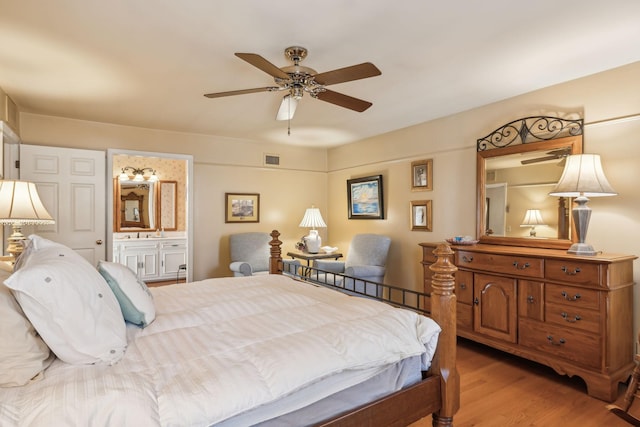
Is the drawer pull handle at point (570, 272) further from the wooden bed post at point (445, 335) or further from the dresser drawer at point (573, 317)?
the wooden bed post at point (445, 335)

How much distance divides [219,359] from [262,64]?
5.22 ft

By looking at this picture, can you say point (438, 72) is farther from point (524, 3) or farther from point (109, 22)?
point (109, 22)

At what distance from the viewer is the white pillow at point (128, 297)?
1577 millimetres

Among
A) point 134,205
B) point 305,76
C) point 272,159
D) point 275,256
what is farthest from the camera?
point 134,205

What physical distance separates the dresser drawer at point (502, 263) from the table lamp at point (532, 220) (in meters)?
0.48

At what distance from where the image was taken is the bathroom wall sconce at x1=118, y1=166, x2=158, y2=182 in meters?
6.38

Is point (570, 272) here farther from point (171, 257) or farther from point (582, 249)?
point (171, 257)

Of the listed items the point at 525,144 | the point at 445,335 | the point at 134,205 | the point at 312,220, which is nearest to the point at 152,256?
the point at 134,205

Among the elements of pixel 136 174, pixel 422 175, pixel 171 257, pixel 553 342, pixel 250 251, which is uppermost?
pixel 136 174

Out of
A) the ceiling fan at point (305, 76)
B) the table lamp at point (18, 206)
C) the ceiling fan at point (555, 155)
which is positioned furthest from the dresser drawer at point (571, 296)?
the table lamp at point (18, 206)

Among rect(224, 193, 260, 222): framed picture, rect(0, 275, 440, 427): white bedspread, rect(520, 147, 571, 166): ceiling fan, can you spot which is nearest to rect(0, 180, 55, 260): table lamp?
rect(0, 275, 440, 427): white bedspread

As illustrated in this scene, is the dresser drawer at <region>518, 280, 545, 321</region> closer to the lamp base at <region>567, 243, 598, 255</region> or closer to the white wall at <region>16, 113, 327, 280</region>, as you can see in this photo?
the lamp base at <region>567, 243, 598, 255</region>

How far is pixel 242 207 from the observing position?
5.30 meters

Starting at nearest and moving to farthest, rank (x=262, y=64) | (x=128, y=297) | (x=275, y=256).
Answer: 1. (x=128, y=297)
2. (x=262, y=64)
3. (x=275, y=256)
